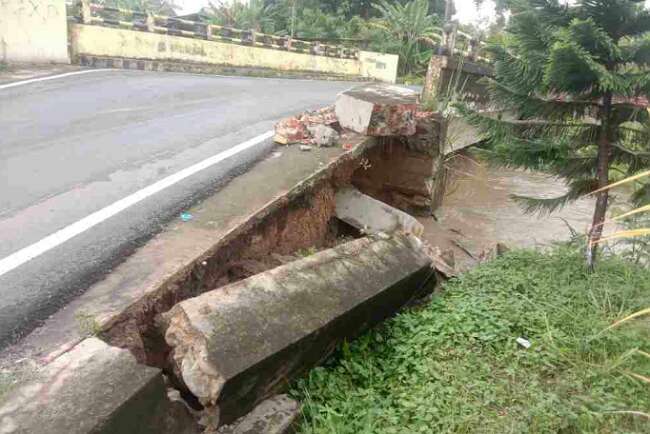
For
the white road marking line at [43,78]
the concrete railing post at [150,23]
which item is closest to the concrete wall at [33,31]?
the white road marking line at [43,78]

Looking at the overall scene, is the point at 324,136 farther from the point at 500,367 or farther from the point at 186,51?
the point at 186,51

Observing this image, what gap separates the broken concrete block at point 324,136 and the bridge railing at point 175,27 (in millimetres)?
8240

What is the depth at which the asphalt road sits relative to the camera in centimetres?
305

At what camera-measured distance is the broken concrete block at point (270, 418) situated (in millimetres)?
2682

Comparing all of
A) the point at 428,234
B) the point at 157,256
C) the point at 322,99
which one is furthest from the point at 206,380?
the point at 322,99

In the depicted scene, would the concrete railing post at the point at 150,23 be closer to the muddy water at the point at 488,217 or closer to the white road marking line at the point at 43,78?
the white road marking line at the point at 43,78

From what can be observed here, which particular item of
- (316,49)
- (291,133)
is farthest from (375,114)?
(316,49)

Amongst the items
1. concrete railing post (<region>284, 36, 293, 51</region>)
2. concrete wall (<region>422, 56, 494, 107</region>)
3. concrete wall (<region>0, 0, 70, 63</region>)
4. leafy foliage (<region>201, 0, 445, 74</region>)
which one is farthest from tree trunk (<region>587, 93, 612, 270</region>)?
leafy foliage (<region>201, 0, 445, 74</region>)

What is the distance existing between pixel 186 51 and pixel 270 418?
1286 cm

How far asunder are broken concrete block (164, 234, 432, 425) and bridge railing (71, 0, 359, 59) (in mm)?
10560

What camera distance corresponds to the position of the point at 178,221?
386cm

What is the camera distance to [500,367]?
3.32 metres

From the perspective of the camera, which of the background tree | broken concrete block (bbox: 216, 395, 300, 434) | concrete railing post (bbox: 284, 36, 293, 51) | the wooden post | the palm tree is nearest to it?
broken concrete block (bbox: 216, 395, 300, 434)

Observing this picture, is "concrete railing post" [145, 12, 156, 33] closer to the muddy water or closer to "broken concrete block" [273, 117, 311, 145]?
the muddy water
